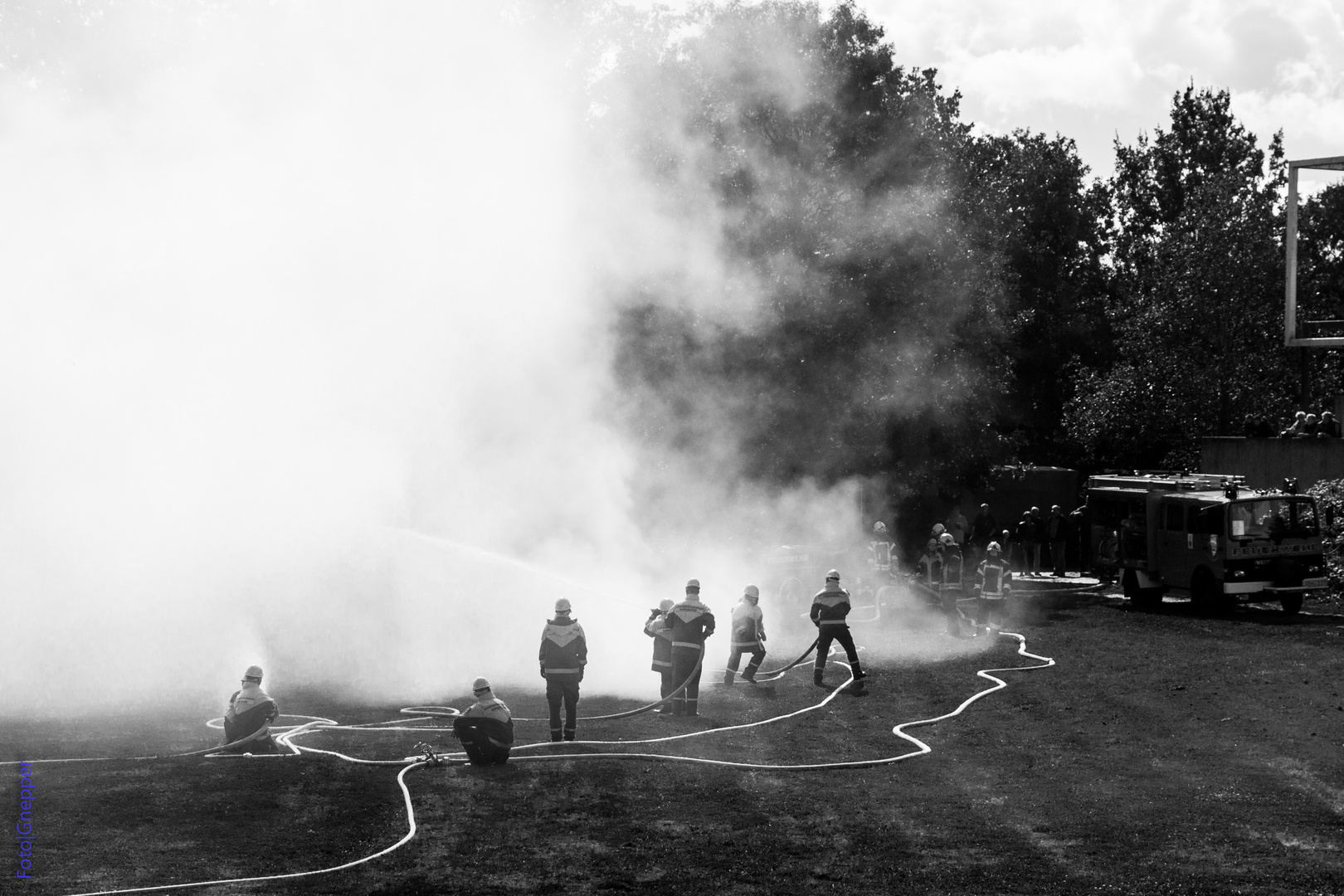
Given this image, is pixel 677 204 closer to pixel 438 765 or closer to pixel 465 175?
pixel 465 175

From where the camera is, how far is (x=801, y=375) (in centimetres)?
3256

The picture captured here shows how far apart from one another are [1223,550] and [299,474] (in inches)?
663

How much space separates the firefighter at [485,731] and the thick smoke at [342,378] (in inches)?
240

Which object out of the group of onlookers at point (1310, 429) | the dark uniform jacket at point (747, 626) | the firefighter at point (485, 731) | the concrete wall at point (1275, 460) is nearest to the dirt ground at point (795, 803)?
the firefighter at point (485, 731)

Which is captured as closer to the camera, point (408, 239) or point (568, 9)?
point (408, 239)

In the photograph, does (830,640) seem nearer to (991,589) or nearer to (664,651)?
(664,651)

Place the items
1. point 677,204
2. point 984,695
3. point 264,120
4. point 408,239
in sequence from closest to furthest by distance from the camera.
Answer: point 984,695 < point 264,120 < point 408,239 < point 677,204

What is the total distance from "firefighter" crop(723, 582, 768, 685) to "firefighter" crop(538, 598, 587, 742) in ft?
14.9

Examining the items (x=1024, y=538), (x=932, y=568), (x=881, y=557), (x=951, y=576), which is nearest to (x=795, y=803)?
(x=951, y=576)

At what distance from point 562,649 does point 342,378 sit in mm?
9514

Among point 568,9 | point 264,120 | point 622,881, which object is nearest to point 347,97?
point 264,120

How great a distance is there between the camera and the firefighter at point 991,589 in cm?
2475

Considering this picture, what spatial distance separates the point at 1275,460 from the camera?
3253 centimetres

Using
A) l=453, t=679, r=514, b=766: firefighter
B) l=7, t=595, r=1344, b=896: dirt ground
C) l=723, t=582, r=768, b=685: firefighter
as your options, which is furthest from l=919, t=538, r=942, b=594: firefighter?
l=453, t=679, r=514, b=766: firefighter
